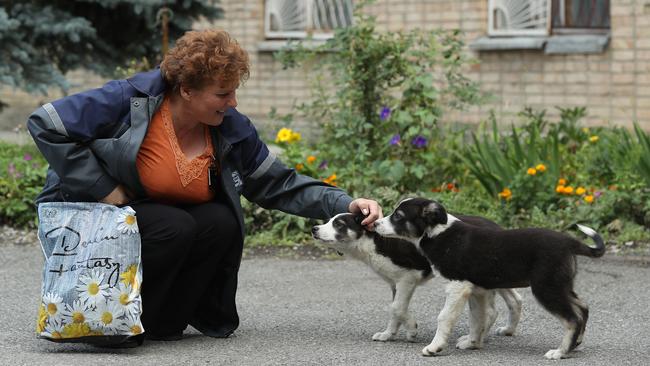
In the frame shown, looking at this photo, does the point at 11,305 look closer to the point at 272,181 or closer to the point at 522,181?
the point at 272,181

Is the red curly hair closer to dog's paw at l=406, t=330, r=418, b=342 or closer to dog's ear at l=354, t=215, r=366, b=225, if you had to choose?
dog's ear at l=354, t=215, r=366, b=225

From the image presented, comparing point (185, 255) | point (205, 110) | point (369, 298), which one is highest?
point (205, 110)

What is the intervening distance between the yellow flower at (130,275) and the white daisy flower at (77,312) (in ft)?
0.64

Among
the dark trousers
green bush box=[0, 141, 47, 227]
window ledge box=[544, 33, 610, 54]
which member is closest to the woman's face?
the dark trousers

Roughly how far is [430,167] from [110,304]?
4.16m

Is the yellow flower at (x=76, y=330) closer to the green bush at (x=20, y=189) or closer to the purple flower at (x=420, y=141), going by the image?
the green bush at (x=20, y=189)

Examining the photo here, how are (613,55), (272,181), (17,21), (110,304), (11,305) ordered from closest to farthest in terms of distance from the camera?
(110,304) < (272,181) < (11,305) < (17,21) < (613,55)

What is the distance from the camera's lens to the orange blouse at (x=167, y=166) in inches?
211

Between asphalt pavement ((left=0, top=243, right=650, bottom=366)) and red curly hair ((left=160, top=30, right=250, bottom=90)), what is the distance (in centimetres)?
122

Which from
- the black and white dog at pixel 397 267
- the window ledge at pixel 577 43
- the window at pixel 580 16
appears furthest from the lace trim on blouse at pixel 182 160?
the window at pixel 580 16

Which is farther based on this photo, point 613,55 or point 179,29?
point 613,55

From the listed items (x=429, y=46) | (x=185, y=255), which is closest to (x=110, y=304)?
(x=185, y=255)

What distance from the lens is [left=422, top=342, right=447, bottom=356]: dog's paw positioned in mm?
5270

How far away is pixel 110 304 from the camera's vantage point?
17.0 feet
